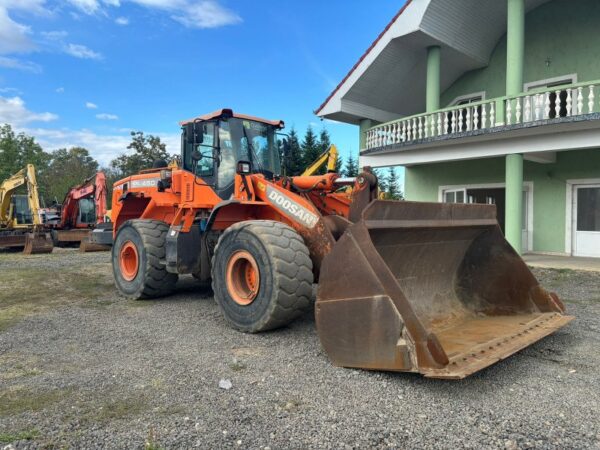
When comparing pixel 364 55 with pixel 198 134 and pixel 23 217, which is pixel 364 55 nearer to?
pixel 198 134

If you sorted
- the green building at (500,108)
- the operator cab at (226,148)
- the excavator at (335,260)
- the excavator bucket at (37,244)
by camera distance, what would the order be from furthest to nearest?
the excavator bucket at (37,244), the green building at (500,108), the operator cab at (226,148), the excavator at (335,260)

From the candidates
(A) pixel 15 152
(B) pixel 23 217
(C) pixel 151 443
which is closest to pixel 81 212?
(B) pixel 23 217

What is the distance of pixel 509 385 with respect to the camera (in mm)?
3652

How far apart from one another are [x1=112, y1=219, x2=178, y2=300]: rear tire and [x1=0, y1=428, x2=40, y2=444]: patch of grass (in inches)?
162

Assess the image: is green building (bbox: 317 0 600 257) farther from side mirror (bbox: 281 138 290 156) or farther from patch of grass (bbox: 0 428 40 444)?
patch of grass (bbox: 0 428 40 444)

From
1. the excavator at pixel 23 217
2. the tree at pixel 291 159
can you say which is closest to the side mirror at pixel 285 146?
the tree at pixel 291 159

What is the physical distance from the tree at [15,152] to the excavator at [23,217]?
28.4 meters

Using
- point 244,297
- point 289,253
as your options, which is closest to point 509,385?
point 289,253

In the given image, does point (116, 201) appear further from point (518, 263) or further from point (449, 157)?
point (449, 157)

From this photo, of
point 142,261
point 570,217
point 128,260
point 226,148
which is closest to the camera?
point 226,148

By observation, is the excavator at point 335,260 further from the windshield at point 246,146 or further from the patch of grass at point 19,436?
the patch of grass at point 19,436

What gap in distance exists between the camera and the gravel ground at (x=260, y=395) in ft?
9.43

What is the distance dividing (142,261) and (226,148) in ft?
6.98

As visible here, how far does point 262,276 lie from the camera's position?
483 cm
